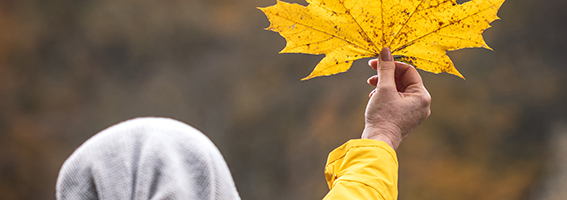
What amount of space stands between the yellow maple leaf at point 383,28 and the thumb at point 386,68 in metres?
0.03

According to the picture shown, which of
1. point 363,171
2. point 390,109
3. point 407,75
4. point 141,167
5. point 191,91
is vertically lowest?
point 191,91

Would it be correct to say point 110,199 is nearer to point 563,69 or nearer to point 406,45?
point 406,45

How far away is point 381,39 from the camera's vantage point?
2.75 ft

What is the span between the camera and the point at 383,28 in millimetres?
821

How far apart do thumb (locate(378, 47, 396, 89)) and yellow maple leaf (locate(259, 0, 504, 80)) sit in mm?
29

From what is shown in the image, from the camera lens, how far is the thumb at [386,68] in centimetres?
82

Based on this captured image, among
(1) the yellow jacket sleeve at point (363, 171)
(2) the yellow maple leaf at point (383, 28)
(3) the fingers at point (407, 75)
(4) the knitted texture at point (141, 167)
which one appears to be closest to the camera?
(4) the knitted texture at point (141, 167)

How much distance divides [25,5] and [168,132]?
3.12 meters

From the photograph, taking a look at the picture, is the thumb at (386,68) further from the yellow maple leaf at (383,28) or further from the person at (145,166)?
the person at (145,166)

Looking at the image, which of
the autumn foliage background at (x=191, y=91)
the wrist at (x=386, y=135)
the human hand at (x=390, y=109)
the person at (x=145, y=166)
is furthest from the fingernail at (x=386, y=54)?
the autumn foliage background at (x=191, y=91)

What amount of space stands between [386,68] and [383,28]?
95 mm

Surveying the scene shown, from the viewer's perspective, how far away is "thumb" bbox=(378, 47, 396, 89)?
82 cm

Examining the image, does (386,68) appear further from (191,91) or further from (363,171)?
(191,91)

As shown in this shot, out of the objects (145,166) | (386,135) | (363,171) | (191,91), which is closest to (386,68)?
(386,135)
